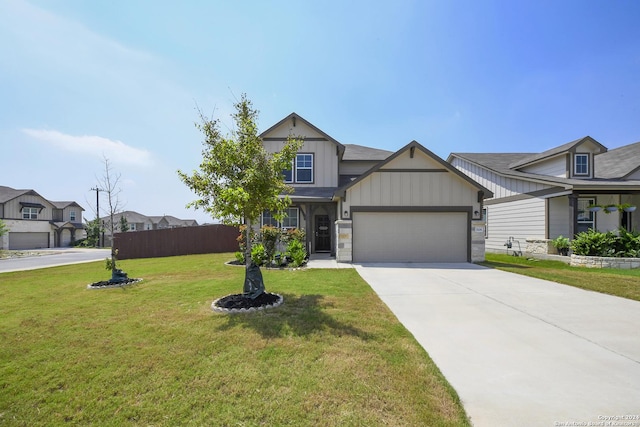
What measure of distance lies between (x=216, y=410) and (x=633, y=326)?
21.4ft

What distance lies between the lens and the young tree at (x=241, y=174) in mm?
5691

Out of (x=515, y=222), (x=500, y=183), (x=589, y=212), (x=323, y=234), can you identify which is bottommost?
(x=323, y=234)

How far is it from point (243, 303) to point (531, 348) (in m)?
4.84

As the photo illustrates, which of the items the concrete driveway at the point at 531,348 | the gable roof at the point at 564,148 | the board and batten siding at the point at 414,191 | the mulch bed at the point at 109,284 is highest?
the gable roof at the point at 564,148

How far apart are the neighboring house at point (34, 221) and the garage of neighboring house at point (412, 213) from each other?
38.7 metres

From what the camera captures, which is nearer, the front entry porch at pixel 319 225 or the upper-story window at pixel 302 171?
the front entry porch at pixel 319 225

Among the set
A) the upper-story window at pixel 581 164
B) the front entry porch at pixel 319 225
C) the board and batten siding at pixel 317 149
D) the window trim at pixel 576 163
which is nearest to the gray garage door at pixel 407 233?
the front entry porch at pixel 319 225

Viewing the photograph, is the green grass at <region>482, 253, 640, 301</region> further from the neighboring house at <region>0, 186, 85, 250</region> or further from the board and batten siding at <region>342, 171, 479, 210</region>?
the neighboring house at <region>0, 186, 85, 250</region>

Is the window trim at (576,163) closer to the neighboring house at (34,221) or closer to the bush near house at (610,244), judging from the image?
the bush near house at (610,244)

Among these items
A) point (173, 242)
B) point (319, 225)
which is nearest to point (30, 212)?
point (173, 242)

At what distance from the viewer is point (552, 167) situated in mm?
15289

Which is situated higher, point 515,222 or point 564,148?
point 564,148

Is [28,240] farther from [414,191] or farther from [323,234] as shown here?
[414,191]

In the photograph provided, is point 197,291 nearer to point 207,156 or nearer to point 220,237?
point 207,156
